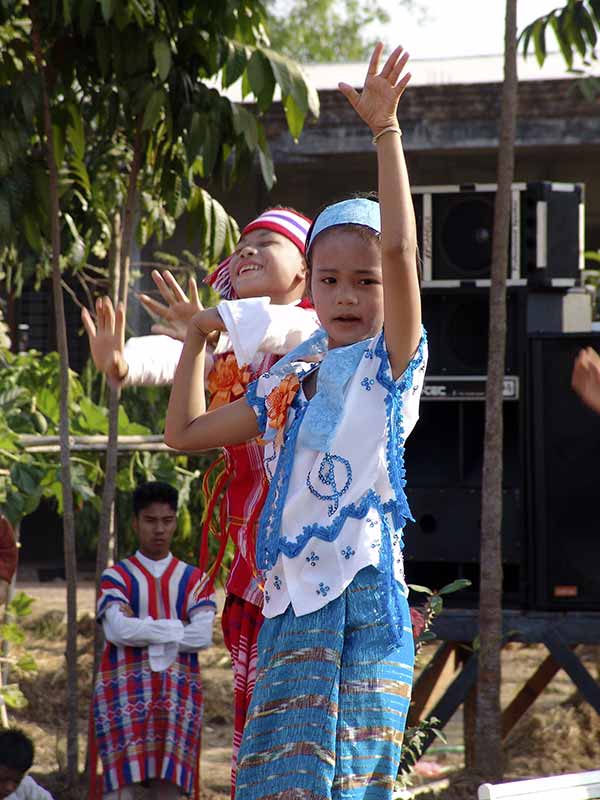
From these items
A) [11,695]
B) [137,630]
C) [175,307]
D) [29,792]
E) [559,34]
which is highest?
[559,34]

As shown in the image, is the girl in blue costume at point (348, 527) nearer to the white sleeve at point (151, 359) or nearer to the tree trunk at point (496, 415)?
the white sleeve at point (151, 359)

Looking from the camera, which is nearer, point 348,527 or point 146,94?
point 348,527

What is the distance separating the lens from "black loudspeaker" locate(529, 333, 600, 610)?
4.53 meters

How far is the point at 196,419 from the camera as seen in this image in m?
2.20

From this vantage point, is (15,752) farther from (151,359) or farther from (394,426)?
(394,426)

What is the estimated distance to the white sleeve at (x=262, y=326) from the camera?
7.61 ft

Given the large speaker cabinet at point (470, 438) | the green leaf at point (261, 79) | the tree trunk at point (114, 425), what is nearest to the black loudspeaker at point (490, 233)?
the large speaker cabinet at point (470, 438)

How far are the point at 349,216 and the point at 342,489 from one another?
44 centimetres

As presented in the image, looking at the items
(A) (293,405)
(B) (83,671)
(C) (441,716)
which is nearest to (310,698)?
(A) (293,405)

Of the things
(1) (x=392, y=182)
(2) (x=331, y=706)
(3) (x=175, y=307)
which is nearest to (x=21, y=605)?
(3) (x=175, y=307)

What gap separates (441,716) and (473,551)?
592mm

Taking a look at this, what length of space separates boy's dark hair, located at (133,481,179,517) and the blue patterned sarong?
2.68m

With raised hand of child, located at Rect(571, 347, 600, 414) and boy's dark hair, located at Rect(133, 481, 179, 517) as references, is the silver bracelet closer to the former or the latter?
raised hand of child, located at Rect(571, 347, 600, 414)

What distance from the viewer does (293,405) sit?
210 centimetres
